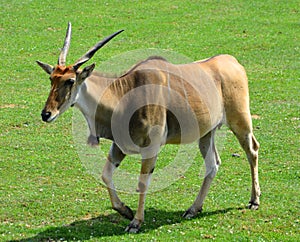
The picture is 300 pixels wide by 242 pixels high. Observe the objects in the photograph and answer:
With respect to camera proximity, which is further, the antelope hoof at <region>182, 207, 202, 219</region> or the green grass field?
the antelope hoof at <region>182, 207, 202, 219</region>

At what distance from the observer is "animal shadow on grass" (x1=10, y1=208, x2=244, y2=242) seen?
852 centimetres

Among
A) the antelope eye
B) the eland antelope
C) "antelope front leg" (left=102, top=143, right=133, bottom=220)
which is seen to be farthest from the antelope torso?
"antelope front leg" (left=102, top=143, right=133, bottom=220)

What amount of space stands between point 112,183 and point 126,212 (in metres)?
0.39

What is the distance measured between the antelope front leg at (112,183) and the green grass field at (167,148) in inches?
6.8

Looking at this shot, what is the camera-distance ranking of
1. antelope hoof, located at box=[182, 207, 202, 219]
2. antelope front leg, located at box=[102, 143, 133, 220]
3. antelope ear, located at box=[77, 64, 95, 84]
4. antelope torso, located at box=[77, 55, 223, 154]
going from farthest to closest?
antelope hoof, located at box=[182, 207, 202, 219]
antelope front leg, located at box=[102, 143, 133, 220]
antelope torso, located at box=[77, 55, 223, 154]
antelope ear, located at box=[77, 64, 95, 84]

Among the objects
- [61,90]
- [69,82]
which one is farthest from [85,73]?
[61,90]

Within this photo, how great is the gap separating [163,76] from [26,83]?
7.57 m

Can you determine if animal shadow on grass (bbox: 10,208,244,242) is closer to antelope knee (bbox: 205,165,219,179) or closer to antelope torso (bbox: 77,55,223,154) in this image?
antelope knee (bbox: 205,165,219,179)

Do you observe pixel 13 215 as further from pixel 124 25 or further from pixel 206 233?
pixel 124 25

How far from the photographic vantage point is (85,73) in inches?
329

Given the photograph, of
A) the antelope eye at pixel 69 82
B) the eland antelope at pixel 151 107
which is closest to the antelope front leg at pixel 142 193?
the eland antelope at pixel 151 107

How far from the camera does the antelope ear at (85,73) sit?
8.32 metres

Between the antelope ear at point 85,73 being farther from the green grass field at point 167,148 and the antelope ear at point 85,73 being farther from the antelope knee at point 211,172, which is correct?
the antelope knee at point 211,172

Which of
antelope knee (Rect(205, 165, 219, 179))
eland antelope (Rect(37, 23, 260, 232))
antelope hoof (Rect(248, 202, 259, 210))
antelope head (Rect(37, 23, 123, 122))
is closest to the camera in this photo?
antelope head (Rect(37, 23, 123, 122))
